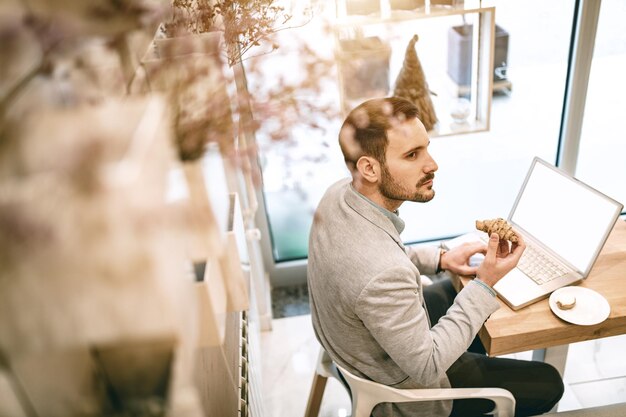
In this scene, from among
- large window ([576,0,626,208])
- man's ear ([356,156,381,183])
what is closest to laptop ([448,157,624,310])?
man's ear ([356,156,381,183])

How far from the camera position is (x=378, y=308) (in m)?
1.31

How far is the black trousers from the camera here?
160 cm

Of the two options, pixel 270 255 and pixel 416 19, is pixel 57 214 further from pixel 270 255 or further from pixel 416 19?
pixel 270 255

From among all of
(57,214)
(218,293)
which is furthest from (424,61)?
(57,214)

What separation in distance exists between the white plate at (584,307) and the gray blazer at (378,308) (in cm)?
22

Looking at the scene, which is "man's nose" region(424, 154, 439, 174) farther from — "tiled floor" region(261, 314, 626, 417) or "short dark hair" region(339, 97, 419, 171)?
"tiled floor" region(261, 314, 626, 417)

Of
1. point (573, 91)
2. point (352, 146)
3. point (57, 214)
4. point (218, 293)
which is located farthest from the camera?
point (573, 91)

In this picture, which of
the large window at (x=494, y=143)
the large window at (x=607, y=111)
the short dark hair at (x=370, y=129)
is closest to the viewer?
the short dark hair at (x=370, y=129)

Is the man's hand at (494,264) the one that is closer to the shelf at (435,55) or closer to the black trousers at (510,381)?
the black trousers at (510,381)

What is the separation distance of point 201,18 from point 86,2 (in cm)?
67

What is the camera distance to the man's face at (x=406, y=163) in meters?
1.48

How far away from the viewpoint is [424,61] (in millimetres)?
2482

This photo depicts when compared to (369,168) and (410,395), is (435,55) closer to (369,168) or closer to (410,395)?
(369,168)

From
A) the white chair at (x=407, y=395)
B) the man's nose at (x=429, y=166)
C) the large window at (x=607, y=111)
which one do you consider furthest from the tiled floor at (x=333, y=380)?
the man's nose at (x=429, y=166)
